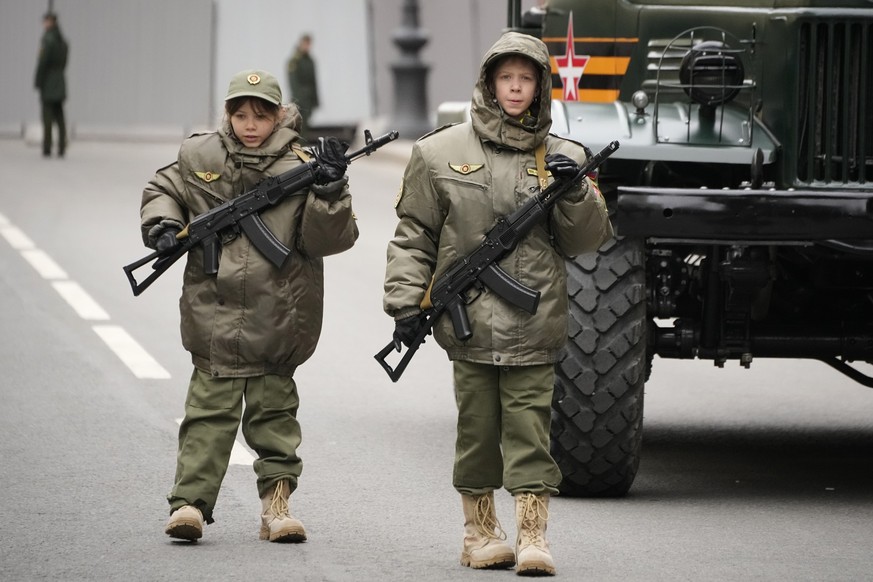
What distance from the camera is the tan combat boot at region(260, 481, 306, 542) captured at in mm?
6602

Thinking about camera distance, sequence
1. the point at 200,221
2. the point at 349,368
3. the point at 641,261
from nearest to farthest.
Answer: the point at 200,221 < the point at 641,261 < the point at 349,368

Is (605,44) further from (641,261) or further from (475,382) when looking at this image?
(475,382)

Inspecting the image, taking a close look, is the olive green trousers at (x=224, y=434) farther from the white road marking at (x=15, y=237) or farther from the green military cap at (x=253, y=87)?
the white road marking at (x=15, y=237)

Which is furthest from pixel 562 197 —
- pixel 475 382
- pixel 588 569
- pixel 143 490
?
pixel 143 490

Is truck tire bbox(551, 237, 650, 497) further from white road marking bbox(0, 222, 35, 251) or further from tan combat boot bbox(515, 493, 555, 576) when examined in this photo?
white road marking bbox(0, 222, 35, 251)

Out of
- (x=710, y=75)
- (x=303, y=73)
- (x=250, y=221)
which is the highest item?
(x=710, y=75)

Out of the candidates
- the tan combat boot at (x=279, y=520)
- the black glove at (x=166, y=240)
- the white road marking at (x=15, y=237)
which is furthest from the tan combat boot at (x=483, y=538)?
the white road marking at (x=15, y=237)

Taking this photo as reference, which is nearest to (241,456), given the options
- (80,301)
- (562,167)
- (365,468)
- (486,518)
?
(365,468)

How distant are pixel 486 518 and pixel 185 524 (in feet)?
3.40

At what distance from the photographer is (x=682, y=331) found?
7762 mm

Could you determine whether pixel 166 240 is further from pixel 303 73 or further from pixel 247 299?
pixel 303 73

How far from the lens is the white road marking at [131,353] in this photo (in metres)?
10.4

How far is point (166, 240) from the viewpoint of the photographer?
6535mm

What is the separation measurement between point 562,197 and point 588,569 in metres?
1.26
